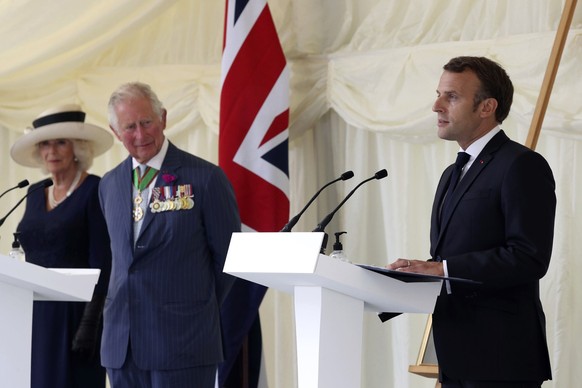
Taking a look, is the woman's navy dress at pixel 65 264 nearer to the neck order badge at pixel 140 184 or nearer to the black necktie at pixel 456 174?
the neck order badge at pixel 140 184

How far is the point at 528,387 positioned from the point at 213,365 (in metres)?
1.23

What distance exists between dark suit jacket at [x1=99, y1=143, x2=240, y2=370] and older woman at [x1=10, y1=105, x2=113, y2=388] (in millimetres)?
620

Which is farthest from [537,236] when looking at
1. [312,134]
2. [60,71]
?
[60,71]

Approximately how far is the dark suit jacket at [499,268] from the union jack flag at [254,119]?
81.5 inches

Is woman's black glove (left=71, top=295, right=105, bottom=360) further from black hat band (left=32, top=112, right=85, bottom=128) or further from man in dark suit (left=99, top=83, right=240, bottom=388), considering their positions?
black hat band (left=32, top=112, right=85, bottom=128)

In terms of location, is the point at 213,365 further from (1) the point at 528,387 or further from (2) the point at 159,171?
(1) the point at 528,387

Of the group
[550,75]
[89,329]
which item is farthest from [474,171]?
[89,329]

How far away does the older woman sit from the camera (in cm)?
438

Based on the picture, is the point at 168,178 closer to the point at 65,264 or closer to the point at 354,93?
the point at 65,264

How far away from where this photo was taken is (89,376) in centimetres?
443

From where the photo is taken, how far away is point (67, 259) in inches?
175

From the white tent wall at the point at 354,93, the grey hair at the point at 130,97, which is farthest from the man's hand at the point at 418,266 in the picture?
the white tent wall at the point at 354,93

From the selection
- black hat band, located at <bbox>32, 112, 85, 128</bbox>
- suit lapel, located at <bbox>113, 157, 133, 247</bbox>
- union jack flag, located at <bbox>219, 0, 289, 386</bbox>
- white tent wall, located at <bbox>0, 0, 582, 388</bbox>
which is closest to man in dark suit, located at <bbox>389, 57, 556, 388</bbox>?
suit lapel, located at <bbox>113, 157, 133, 247</bbox>

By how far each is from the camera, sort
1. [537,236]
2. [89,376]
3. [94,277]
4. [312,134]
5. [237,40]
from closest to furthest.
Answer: [537,236] < [94,277] < [89,376] < [237,40] < [312,134]
